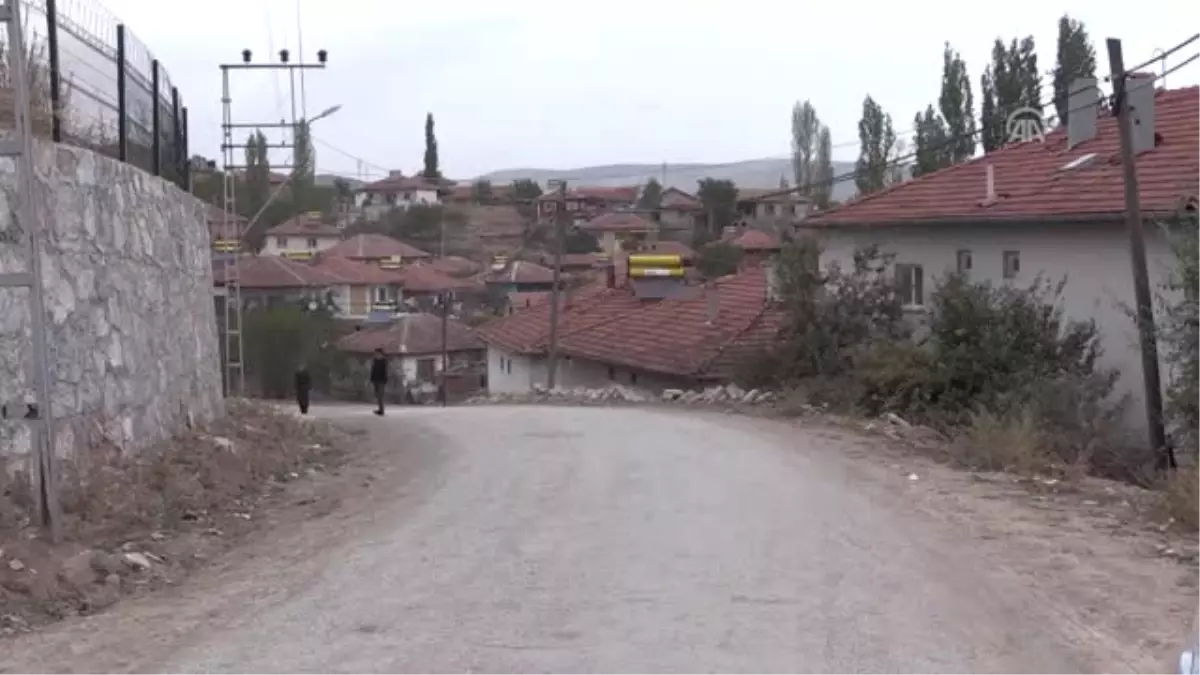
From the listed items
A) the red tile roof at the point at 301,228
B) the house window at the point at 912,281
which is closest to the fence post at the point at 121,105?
the house window at the point at 912,281

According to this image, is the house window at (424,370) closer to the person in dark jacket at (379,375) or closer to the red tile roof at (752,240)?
the red tile roof at (752,240)

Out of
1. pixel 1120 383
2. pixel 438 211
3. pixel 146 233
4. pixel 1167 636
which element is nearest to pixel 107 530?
pixel 146 233

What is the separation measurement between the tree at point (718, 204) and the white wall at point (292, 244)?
24007mm

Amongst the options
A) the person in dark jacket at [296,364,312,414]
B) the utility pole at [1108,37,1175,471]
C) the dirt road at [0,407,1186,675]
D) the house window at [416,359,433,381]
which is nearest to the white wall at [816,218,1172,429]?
the utility pole at [1108,37,1175,471]

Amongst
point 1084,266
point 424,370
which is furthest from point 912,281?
point 424,370

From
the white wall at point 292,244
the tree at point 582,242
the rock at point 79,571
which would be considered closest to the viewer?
the rock at point 79,571

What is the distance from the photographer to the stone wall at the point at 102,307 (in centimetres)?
970

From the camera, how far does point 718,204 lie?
90.4 metres

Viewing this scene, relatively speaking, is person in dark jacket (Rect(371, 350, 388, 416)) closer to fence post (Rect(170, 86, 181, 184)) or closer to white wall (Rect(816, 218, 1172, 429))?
white wall (Rect(816, 218, 1172, 429))

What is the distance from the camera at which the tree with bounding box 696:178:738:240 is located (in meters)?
89.6

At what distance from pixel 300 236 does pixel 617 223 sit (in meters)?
20.3

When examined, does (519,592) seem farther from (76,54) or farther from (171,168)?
(171,168)

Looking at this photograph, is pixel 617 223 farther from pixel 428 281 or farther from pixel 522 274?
pixel 522 274

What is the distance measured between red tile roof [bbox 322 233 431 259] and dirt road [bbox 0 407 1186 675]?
72626 millimetres
